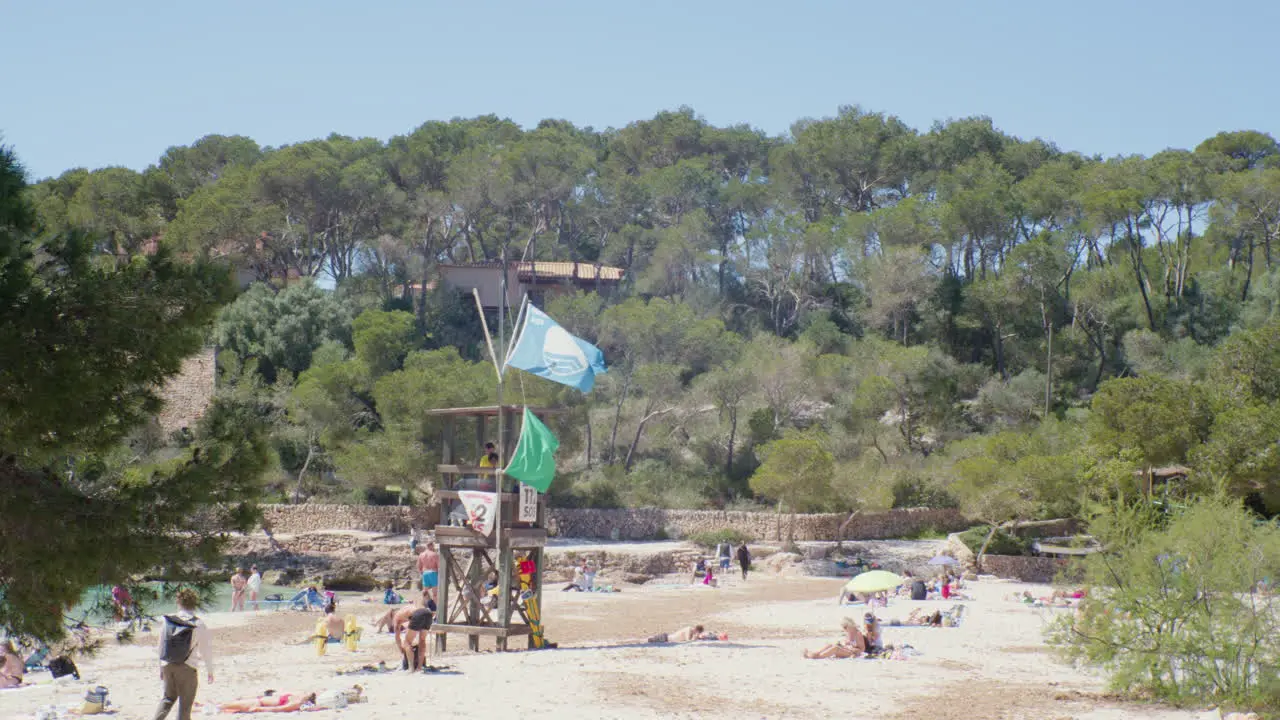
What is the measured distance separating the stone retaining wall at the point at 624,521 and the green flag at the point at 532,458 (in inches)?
947

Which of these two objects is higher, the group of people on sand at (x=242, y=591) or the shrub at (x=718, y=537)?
the shrub at (x=718, y=537)

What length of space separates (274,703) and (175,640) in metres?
2.65

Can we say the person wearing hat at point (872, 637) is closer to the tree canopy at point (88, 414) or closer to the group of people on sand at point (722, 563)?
the tree canopy at point (88, 414)

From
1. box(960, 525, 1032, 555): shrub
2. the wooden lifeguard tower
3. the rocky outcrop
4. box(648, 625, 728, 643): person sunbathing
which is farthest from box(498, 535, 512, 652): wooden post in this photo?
the rocky outcrop

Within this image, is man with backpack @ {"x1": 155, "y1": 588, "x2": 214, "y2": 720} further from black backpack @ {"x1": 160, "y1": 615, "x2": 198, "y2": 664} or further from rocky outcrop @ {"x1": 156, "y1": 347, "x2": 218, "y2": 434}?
rocky outcrop @ {"x1": 156, "y1": 347, "x2": 218, "y2": 434}

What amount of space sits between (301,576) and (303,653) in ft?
56.5

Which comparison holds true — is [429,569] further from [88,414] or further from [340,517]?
[340,517]

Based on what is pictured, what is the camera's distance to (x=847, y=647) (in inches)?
677

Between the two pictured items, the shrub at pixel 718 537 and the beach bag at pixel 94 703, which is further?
the shrub at pixel 718 537

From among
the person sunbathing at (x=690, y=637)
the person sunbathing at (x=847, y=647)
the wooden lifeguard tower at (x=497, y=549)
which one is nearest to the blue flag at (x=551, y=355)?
the wooden lifeguard tower at (x=497, y=549)

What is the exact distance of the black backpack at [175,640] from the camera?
35.1 feet

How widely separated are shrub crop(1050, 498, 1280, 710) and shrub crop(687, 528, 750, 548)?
2585 cm

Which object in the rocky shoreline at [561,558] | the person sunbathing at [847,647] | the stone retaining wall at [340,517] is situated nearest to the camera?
the person sunbathing at [847,647]

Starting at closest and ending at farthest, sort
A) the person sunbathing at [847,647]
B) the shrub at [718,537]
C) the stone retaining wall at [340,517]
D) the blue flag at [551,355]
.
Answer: the person sunbathing at [847,647], the blue flag at [551,355], the shrub at [718,537], the stone retaining wall at [340,517]
